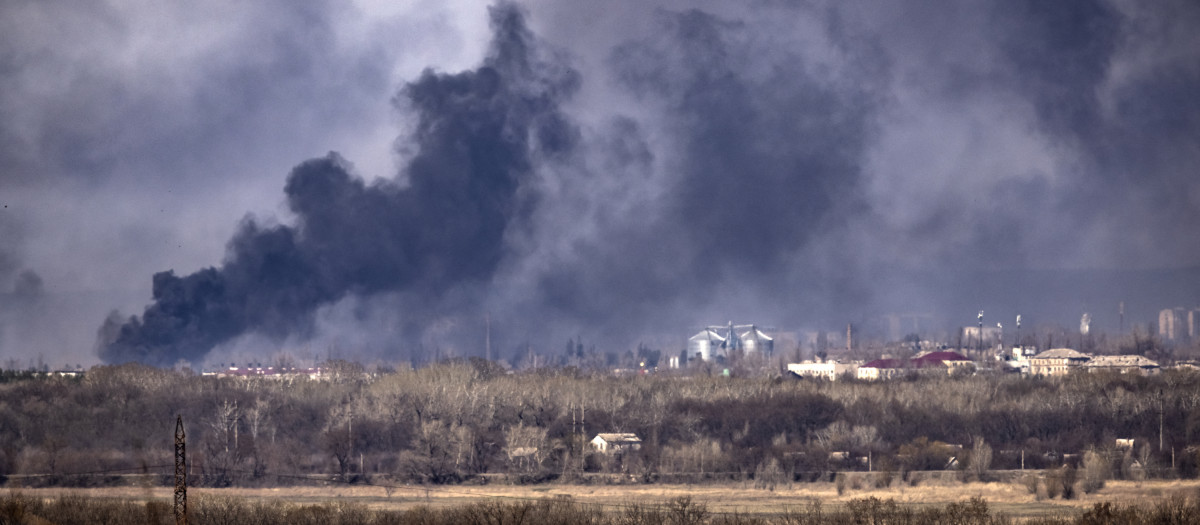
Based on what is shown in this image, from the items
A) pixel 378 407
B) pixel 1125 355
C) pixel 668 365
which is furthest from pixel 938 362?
pixel 378 407

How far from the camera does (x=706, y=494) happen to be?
56250 millimetres

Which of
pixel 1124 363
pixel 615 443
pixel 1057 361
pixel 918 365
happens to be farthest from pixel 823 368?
pixel 615 443

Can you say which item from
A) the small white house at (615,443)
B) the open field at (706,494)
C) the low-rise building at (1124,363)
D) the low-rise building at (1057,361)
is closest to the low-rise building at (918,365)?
the low-rise building at (1057,361)

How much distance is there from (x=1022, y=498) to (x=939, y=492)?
3317 millimetres

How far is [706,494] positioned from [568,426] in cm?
1591

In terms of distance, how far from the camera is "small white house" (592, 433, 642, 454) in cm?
6569

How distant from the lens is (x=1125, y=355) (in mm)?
125812

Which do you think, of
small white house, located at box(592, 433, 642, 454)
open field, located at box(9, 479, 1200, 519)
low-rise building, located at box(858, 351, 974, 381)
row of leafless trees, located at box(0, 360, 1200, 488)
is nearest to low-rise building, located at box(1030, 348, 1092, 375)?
low-rise building, located at box(858, 351, 974, 381)

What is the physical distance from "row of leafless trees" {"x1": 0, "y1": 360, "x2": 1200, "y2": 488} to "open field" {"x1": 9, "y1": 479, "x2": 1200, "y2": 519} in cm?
242

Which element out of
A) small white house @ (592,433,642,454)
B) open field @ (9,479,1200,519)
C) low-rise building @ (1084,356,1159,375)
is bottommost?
open field @ (9,479,1200,519)

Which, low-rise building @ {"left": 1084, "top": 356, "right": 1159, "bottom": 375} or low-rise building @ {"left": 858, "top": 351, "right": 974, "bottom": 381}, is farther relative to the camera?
low-rise building @ {"left": 858, "top": 351, "right": 974, "bottom": 381}

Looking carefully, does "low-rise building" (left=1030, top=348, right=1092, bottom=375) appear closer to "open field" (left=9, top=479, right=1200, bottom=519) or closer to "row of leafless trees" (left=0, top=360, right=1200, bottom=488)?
"row of leafless trees" (left=0, top=360, right=1200, bottom=488)

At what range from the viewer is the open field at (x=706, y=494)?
169ft

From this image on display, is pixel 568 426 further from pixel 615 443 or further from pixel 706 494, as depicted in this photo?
pixel 706 494
